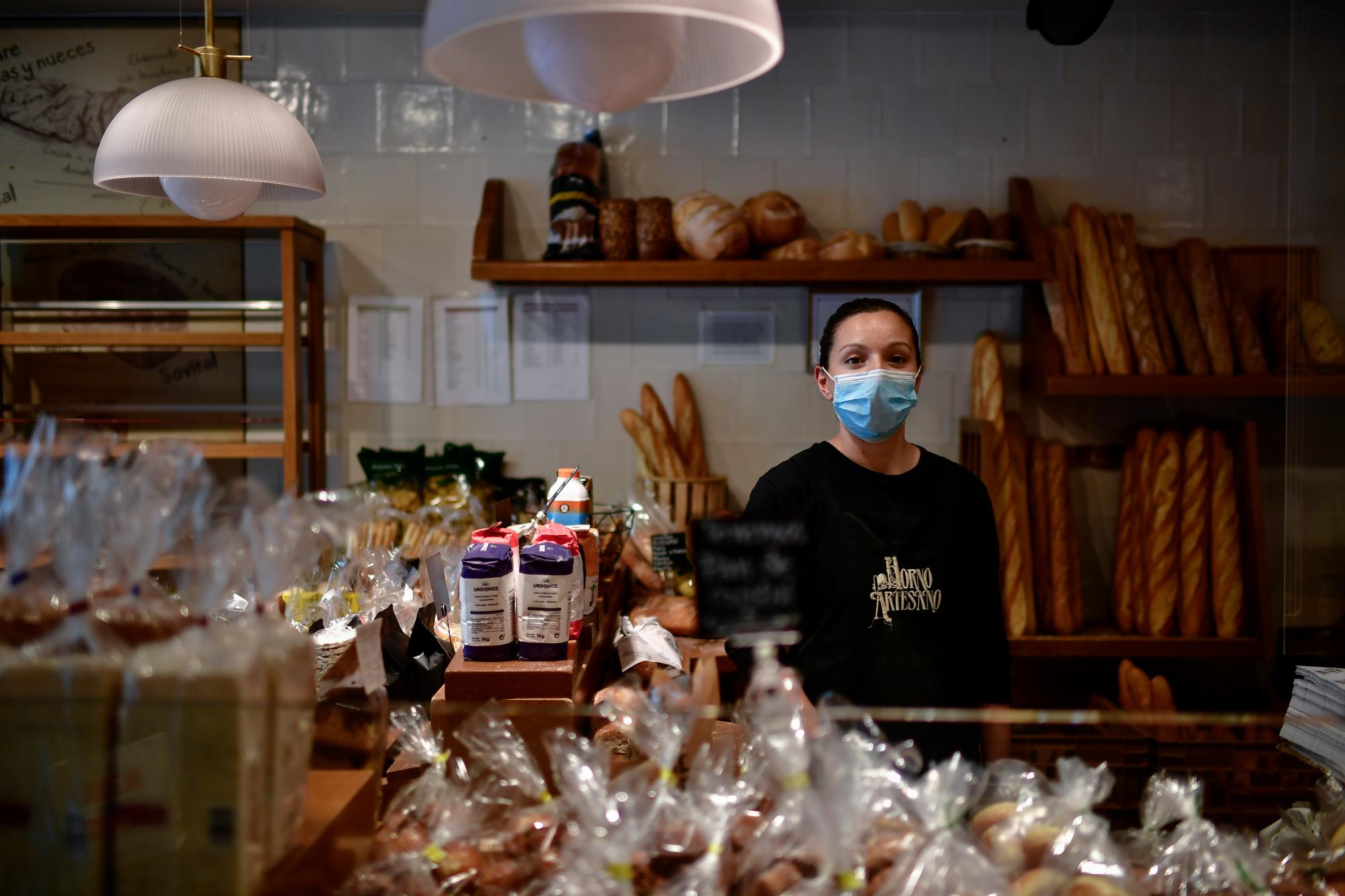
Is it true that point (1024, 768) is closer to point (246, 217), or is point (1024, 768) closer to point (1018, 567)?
point (1018, 567)

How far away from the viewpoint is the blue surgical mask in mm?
1780

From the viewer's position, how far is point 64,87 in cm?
322

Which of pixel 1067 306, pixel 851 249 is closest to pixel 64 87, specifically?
pixel 851 249

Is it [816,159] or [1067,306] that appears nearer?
[1067,306]

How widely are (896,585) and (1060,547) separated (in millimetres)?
1453

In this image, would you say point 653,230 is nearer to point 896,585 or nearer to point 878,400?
point 878,400

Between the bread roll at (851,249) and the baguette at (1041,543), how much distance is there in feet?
2.67

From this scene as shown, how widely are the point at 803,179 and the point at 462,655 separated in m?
2.30

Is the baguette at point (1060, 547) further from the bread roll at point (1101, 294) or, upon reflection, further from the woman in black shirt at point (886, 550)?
the woman in black shirt at point (886, 550)

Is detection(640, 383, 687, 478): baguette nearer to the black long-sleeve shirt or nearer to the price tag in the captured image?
the price tag

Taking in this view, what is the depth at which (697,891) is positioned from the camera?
33.7 inches

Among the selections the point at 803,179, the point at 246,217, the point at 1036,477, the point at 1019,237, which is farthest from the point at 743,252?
the point at 246,217

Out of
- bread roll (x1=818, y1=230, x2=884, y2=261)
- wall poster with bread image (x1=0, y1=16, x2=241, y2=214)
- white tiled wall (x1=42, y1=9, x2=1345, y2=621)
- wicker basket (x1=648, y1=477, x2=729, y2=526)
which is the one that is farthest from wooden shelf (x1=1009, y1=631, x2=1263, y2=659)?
wall poster with bread image (x1=0, y1=16, x2=241, y2=214)

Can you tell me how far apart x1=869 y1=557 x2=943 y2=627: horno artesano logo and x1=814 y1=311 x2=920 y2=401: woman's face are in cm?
36
